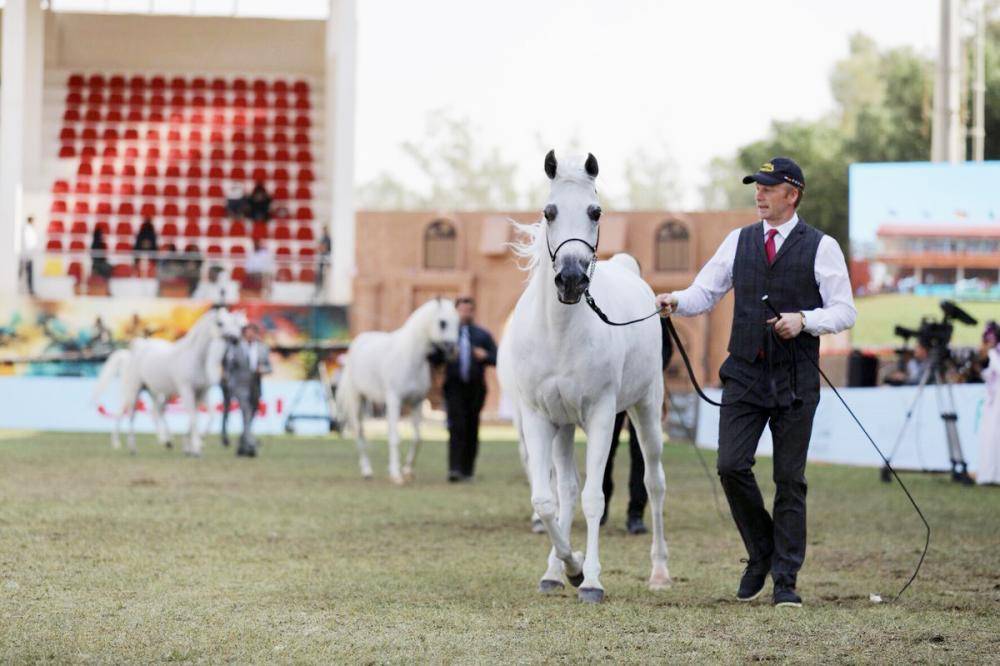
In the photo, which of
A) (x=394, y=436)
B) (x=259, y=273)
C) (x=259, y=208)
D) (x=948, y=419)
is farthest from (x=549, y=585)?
(x=259, y=208)

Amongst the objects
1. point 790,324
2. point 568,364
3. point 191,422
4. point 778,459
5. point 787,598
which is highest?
point 790,324

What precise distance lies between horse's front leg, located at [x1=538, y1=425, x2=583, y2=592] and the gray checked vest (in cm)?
138

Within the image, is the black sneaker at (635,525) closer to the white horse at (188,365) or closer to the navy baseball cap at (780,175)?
the navy baseball cap at (780,175)

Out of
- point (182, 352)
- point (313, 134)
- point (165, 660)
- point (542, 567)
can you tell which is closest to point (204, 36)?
point (313, 134)

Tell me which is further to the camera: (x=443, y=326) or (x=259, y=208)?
(x=259, y=208)

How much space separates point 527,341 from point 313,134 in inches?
1302

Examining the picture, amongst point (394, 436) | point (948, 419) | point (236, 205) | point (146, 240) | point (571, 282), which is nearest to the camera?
point (571, 282)

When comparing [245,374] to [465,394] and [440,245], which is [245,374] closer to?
[465,394]

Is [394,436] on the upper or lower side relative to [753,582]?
lower

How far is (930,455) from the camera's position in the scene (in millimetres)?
19688

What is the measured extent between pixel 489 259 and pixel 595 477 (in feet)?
112

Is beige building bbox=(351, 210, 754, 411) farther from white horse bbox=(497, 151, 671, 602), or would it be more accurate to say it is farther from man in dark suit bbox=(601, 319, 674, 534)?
white horse bbox=(497, 151, 671, 602)

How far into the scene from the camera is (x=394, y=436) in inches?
702

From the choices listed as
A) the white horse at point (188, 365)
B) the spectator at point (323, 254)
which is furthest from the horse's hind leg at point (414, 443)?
the spectator at point (323, 254)
